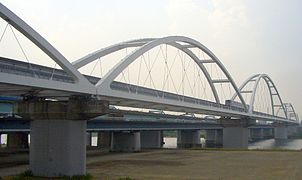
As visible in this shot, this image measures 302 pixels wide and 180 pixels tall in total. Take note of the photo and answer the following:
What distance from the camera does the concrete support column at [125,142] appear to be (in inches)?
2687

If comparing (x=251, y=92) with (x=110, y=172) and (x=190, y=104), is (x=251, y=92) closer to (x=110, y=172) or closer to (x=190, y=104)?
(x=190, y=104)

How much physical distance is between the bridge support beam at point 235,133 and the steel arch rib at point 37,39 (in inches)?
2563

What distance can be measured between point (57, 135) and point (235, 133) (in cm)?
6574

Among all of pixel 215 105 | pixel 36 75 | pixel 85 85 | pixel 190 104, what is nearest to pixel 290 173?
pixel 85 85

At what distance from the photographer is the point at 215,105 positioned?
7275 cm

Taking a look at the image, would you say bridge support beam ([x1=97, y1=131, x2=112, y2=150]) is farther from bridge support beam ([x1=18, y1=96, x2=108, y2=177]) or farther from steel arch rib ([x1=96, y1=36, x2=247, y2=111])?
bridge support beam ([x1=18, y1=96, x2=108, y2=177])

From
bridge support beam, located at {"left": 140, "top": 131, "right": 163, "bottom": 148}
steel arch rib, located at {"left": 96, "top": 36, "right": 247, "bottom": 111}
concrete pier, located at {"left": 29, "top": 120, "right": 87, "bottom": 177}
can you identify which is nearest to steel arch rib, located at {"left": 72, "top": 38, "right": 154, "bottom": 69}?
steel arch rib, located at {"left": 96, "top": 36, "right": 247, "bottom": 111}

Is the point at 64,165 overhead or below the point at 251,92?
below

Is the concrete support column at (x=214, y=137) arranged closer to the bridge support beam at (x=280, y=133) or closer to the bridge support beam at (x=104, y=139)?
the bridge support beam at (x=280, y=133)

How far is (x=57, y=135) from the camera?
29578 mm

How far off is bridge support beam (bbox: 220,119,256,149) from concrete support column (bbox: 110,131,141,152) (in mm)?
26537

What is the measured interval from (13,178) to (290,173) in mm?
19568

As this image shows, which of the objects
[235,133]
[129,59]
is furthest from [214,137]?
[129,59]

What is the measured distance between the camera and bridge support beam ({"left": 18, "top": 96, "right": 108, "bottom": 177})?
2950 centimetres
